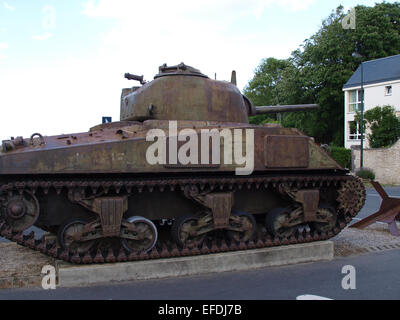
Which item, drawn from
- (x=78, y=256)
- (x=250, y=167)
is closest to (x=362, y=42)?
(x=250, y=167)

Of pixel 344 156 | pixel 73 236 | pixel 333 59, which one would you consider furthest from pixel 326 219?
pixel 333 59

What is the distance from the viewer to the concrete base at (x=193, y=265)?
6.97m

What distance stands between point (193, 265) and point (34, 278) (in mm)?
2747

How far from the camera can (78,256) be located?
715 cm

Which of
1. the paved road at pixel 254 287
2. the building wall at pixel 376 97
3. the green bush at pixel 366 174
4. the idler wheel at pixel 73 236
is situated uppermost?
the building wall at pixel 376 97

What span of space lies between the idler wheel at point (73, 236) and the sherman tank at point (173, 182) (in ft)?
0.06

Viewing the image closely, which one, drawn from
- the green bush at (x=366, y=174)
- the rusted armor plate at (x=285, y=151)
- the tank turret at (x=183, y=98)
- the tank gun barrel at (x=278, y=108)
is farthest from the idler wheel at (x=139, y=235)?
the green bush at (x=366, y=174)

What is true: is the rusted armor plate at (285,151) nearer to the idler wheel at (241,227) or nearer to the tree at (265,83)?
the idler wheel at (241,227)

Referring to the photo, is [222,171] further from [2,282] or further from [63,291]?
[2,282]

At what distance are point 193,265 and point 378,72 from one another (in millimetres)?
39341

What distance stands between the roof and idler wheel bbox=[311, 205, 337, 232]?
3362cm

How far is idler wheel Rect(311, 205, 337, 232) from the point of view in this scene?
941 centimetres

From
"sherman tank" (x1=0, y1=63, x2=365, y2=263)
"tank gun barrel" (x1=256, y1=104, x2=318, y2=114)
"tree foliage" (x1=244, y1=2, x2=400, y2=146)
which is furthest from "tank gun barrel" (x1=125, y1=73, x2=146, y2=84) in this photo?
"tree foliage" (x1=244, y1=2, x2=400, y2=146)

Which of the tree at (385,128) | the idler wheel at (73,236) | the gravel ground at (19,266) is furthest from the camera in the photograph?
the tree at (385,128)
